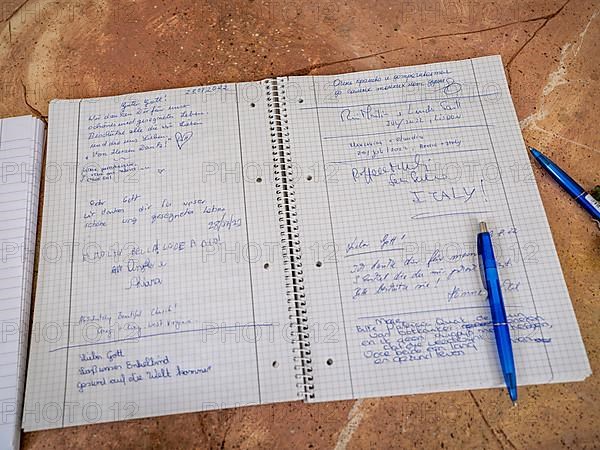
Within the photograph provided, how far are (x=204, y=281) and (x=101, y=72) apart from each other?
470 millimetres

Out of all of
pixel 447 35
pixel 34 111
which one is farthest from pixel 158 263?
pixel 447 35

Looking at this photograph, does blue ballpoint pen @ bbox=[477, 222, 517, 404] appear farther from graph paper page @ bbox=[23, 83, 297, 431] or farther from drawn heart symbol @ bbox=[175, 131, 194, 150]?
drawn heart symbol @ bbox=[175, 131, 194, 150]

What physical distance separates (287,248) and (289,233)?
1.0 inches

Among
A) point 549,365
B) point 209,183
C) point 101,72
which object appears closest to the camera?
point 549,365

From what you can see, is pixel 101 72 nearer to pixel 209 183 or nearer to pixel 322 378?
pixel 209 183

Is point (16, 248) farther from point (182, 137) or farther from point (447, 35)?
point (447, 35)

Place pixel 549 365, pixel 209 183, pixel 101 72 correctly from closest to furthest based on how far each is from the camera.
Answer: pixel 549 365 → pixel 209 183 → pixel 101 72

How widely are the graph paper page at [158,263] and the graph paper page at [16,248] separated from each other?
0.02 m

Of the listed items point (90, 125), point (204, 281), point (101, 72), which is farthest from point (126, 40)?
point (204, 281)

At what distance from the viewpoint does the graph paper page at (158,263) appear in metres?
0.72

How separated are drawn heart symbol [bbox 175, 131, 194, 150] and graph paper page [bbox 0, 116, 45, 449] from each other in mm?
246

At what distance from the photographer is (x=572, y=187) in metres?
0.81

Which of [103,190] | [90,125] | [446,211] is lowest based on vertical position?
[446,211]

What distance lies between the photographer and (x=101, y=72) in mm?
931
